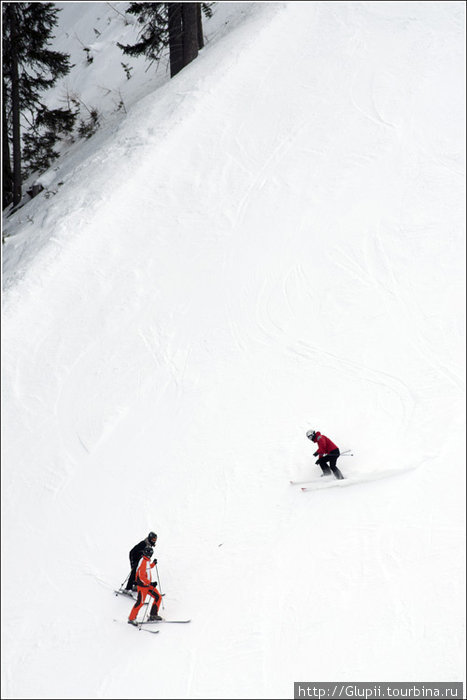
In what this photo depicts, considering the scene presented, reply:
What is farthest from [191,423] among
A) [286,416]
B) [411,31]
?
[411,31]

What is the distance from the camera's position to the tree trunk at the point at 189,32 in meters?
20.4

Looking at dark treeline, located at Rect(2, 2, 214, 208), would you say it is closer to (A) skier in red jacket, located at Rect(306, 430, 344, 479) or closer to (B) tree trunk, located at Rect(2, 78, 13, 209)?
(B) tree trunk, located at Rect(2, 78, 13, 209)

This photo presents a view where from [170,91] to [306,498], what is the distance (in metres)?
14.0


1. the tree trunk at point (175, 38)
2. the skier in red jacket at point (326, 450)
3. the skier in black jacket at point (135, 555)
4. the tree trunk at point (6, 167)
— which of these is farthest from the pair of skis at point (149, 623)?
the tree trunk at point (6, 167)

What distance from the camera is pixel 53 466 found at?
40.2 feet

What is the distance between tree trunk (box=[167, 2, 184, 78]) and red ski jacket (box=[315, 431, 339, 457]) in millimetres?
16026

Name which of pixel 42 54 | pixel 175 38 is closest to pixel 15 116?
pixel 42 54

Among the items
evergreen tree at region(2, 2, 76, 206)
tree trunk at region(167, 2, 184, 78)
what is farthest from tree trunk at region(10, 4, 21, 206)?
tree trunk at region(167, 2, 184, 78)

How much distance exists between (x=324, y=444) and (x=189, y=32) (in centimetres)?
1647

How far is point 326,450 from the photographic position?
34.2 feet

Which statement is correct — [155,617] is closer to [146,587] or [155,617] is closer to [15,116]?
[146,587]

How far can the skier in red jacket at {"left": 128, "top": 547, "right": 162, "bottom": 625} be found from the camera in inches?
372

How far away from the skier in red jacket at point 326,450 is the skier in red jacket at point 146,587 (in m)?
3.04

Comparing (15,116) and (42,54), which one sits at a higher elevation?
(42,54)
